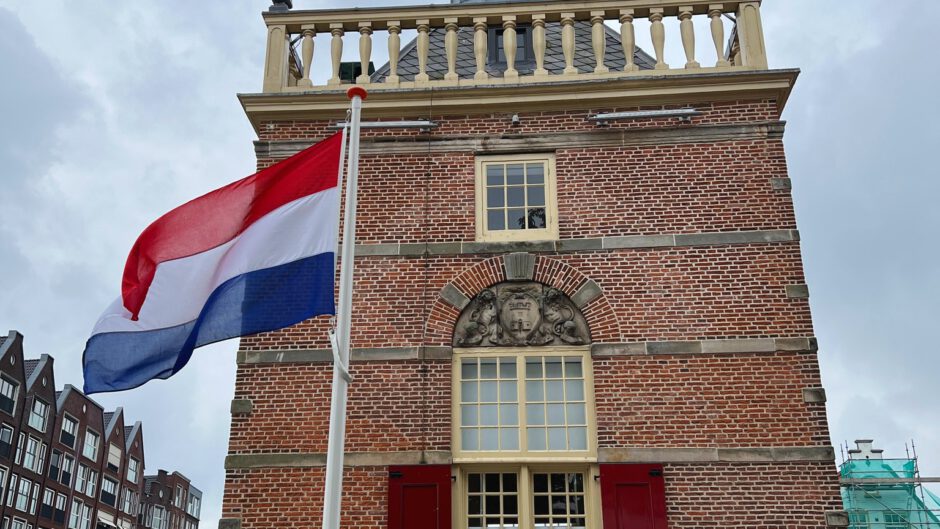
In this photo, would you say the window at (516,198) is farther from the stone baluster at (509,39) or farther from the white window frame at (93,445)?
the white window frame at (93,445)

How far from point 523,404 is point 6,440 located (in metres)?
45.2

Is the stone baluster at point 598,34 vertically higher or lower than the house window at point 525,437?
higher

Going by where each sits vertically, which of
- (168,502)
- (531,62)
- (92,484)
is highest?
(168,502)

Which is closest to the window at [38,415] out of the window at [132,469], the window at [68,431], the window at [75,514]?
the window at [68,431]

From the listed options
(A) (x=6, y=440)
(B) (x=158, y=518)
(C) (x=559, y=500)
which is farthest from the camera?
(B) (x=158, y=518)

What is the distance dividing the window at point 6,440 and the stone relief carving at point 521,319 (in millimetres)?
44095

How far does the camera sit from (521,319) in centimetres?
1249

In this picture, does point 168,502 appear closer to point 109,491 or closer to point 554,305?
point 109,491

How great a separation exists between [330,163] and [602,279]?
4.73m

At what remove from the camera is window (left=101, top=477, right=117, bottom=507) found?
63459 mm

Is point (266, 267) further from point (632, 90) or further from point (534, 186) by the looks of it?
point (632, 90)

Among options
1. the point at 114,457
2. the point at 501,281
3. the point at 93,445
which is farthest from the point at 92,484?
the point at 501,281

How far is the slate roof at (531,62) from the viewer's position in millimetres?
16312

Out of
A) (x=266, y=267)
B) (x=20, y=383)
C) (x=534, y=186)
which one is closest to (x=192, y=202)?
(x=266, y=267)
